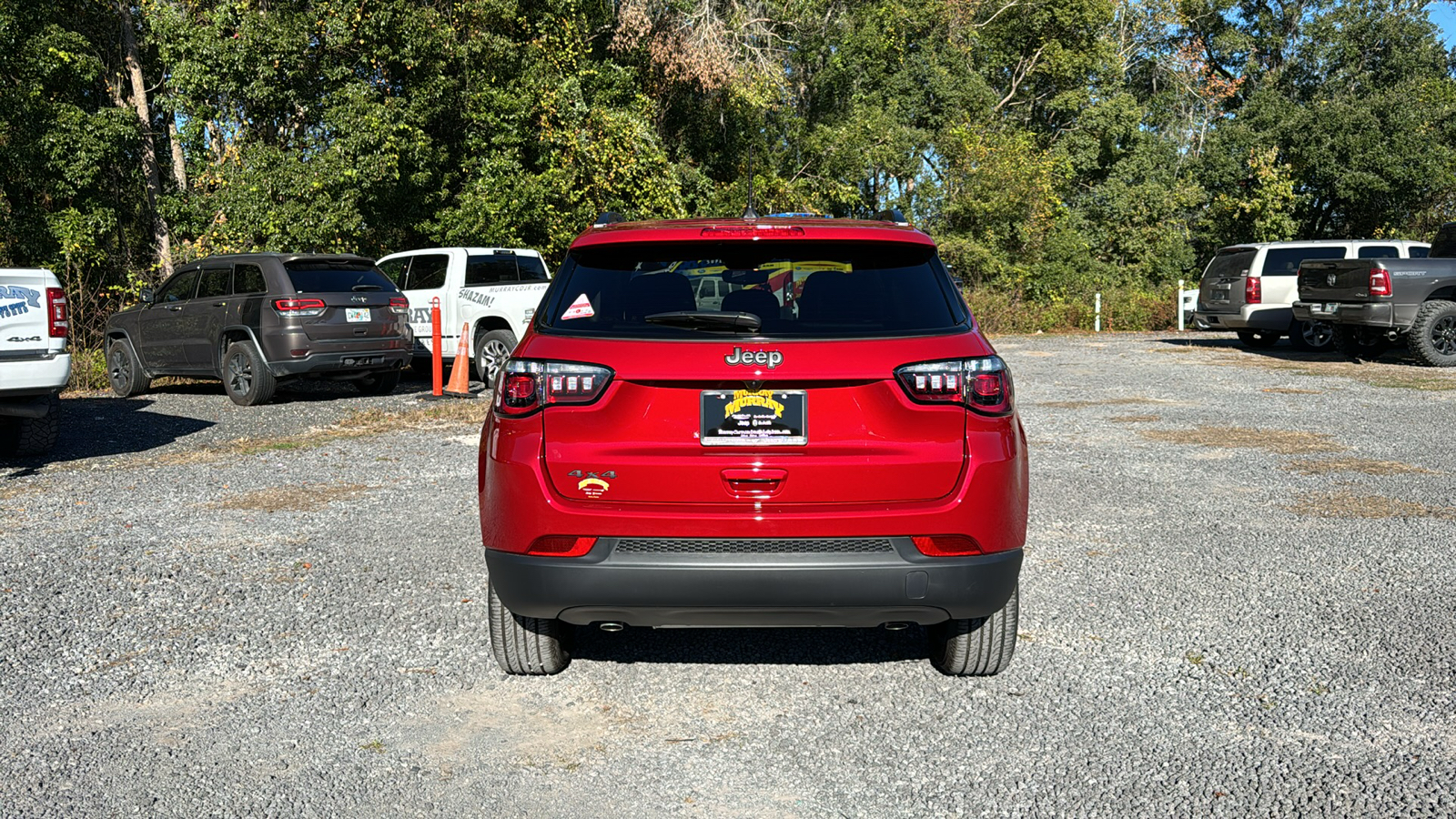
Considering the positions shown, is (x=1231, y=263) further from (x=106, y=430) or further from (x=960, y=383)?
(x=960, y=383)

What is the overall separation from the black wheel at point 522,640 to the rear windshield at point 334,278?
1017cm

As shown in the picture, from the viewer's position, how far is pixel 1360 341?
62.5ft

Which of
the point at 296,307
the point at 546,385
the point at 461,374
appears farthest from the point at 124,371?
the point at 546,385

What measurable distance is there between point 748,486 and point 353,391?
42.8 ft

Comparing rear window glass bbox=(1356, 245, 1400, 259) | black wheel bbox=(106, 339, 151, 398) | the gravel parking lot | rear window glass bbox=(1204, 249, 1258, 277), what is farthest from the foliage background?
the gravel parking lot

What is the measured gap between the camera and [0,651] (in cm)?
488

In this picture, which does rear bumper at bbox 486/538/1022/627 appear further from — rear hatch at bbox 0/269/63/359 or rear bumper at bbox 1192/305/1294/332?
rear bumper at bbox 1192/305/1294/332

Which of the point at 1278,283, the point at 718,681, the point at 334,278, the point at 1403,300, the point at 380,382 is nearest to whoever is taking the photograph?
the point at 718,681

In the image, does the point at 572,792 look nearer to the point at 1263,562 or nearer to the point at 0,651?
the point at 0,651

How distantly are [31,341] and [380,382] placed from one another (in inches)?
272

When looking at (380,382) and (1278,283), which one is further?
(1278,283)

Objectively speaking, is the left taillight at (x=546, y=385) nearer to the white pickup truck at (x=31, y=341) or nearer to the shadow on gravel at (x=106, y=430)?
the white pickup truck at (x=31, y=341)

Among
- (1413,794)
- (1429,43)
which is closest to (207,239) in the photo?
(1413,794)

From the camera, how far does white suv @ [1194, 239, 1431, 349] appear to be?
69.3 feet
